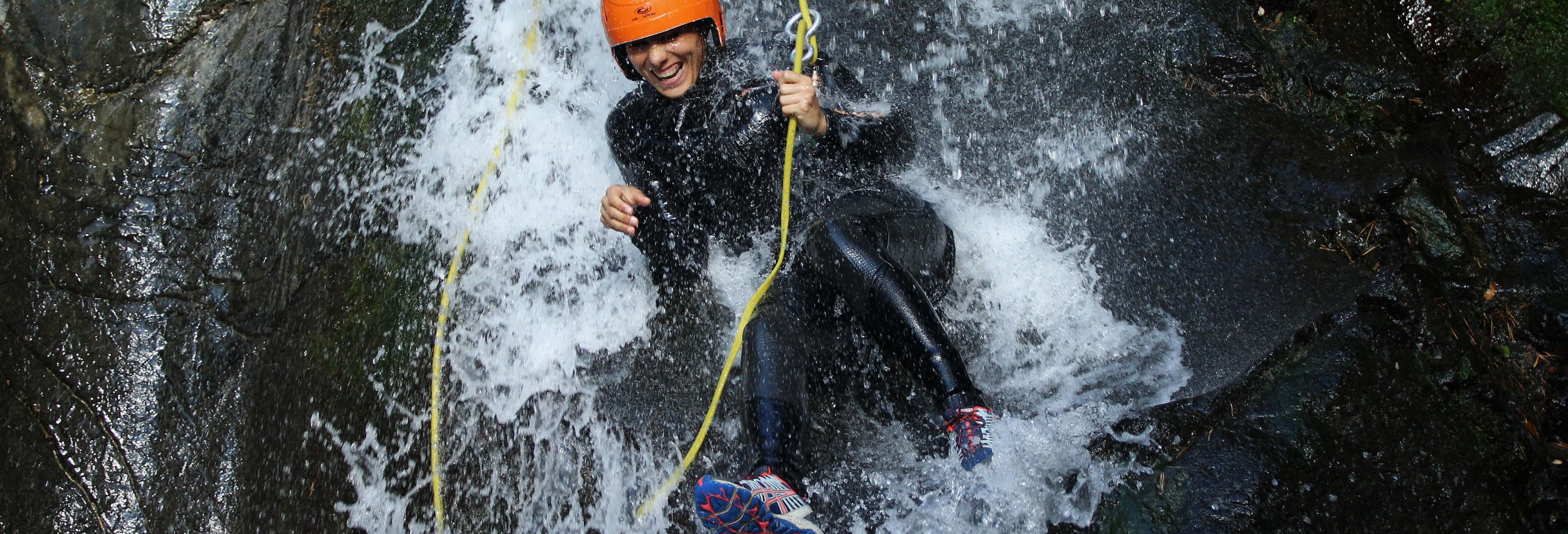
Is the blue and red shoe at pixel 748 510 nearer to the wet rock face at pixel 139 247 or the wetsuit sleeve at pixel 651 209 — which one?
the wetsuit sleeve at pixel 651 209

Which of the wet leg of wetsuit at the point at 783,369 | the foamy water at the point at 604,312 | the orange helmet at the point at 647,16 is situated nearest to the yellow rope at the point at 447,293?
the foamy water at the point at 604,312

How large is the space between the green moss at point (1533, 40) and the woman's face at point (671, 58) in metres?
2.90

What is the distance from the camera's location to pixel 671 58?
2715mm

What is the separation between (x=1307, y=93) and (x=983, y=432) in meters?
2.16

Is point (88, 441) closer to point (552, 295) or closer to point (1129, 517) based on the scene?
point (552, 295)

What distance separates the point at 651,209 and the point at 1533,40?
322 centimetres

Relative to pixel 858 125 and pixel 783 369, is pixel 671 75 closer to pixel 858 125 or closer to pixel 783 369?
pixel 858 125

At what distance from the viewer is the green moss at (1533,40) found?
2.87 m

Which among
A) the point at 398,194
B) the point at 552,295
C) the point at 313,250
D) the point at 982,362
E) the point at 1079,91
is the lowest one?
the point at 982,362

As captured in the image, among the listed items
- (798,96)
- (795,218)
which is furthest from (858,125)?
(795,218)

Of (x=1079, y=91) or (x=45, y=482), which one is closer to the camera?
(x=45, y=482)

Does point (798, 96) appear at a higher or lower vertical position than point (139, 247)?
lower

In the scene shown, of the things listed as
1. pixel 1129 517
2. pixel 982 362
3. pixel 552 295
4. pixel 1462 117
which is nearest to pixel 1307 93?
pixel 1462 117

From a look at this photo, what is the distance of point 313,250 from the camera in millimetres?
3656
